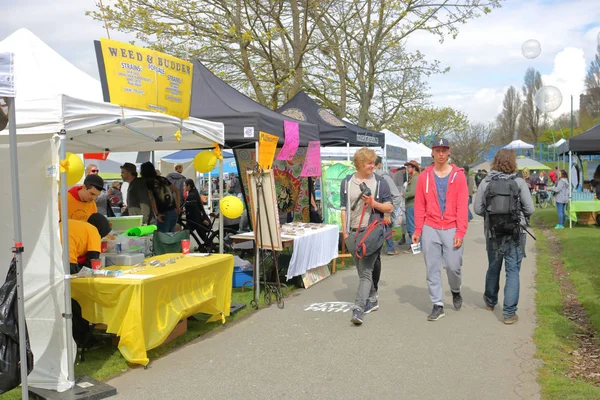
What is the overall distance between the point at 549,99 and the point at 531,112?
52.8 m

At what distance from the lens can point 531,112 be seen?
71.0 metres

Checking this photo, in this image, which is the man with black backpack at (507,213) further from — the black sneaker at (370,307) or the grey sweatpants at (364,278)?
the black sneaker at (370,307)

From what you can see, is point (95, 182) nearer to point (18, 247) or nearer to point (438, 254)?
point (18, 247)

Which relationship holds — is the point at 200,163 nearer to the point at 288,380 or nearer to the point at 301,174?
the point at 288,380

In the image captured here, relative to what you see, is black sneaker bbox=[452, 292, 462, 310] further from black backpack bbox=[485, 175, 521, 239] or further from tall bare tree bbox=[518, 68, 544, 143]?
tall bare tree bbox=[518, 68, 544, 143]

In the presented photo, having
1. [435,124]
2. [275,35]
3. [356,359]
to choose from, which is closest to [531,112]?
[435,124]

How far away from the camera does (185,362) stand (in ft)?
17.8

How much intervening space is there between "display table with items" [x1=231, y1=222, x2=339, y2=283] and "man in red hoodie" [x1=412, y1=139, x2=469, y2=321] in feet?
7.15

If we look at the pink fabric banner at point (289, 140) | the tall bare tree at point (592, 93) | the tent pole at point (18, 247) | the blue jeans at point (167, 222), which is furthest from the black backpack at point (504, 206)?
the tall bare tree at point (592, 93)

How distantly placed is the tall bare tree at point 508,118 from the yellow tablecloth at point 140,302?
73.5 metres

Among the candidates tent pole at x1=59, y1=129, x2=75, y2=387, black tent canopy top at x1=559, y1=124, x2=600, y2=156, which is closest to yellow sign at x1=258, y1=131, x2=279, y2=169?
tent pole at x1=59, y1=129, x2=75, y2=387

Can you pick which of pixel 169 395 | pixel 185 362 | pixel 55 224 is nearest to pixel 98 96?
pixel 55 224

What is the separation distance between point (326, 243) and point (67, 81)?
4.70m

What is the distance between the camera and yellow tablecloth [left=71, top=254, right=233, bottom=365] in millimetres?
5078
